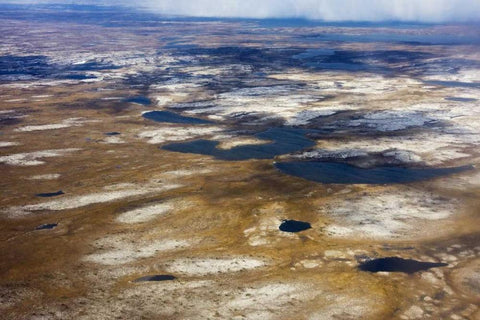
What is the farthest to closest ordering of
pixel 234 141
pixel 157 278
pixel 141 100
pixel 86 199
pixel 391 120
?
pixel 141 100, pixel 391 120, pixel 234 141, pixel 86 199, pixel 157 278

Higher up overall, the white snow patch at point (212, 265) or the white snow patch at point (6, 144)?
the white snow patch at point (212, 265)

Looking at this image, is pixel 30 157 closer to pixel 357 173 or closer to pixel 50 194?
pixel 50 194

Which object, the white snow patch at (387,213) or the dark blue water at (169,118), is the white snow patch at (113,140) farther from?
the white snow patch at (387,213)

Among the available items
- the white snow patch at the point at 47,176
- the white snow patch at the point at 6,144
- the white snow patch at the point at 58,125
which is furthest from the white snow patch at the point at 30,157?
the white snow patch at the point at 58,125

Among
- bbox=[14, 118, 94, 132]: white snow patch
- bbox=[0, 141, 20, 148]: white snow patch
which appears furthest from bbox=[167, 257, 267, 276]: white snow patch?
bbox=[14, 118, 94, 132]: white snow patch

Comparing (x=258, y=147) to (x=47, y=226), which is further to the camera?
(x=258, y=147)

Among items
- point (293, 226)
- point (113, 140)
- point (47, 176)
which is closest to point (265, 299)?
point (293, 226)
